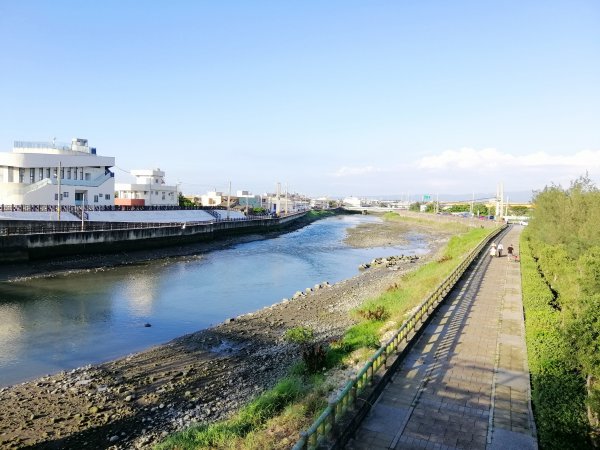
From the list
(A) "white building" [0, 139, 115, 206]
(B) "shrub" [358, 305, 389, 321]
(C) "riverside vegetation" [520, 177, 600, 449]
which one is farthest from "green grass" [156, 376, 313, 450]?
(A) "white building" [0, 139, 115, 206]

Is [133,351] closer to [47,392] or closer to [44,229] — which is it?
[47,392]

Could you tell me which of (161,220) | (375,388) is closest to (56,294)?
(375,388)

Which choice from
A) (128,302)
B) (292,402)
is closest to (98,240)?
(128,302)

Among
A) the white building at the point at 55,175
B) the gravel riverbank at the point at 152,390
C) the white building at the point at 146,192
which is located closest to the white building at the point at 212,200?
the white building at the point at 146,192

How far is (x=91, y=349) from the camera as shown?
16078 millimetres

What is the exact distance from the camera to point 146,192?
259 ft

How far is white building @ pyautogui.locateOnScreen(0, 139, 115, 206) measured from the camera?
47844 millimetres

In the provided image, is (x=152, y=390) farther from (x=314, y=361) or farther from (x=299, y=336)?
(x=299, y=336)

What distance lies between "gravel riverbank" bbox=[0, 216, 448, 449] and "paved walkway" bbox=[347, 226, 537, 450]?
4.31m

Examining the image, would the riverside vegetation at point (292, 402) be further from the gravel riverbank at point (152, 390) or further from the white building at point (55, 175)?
the white building at point (55, 175)

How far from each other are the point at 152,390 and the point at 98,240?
29279 mm

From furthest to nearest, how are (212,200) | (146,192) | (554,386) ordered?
(212,200) → (146,192) → (554,386)

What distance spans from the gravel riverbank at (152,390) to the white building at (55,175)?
3384cm

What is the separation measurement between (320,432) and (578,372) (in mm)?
6344
